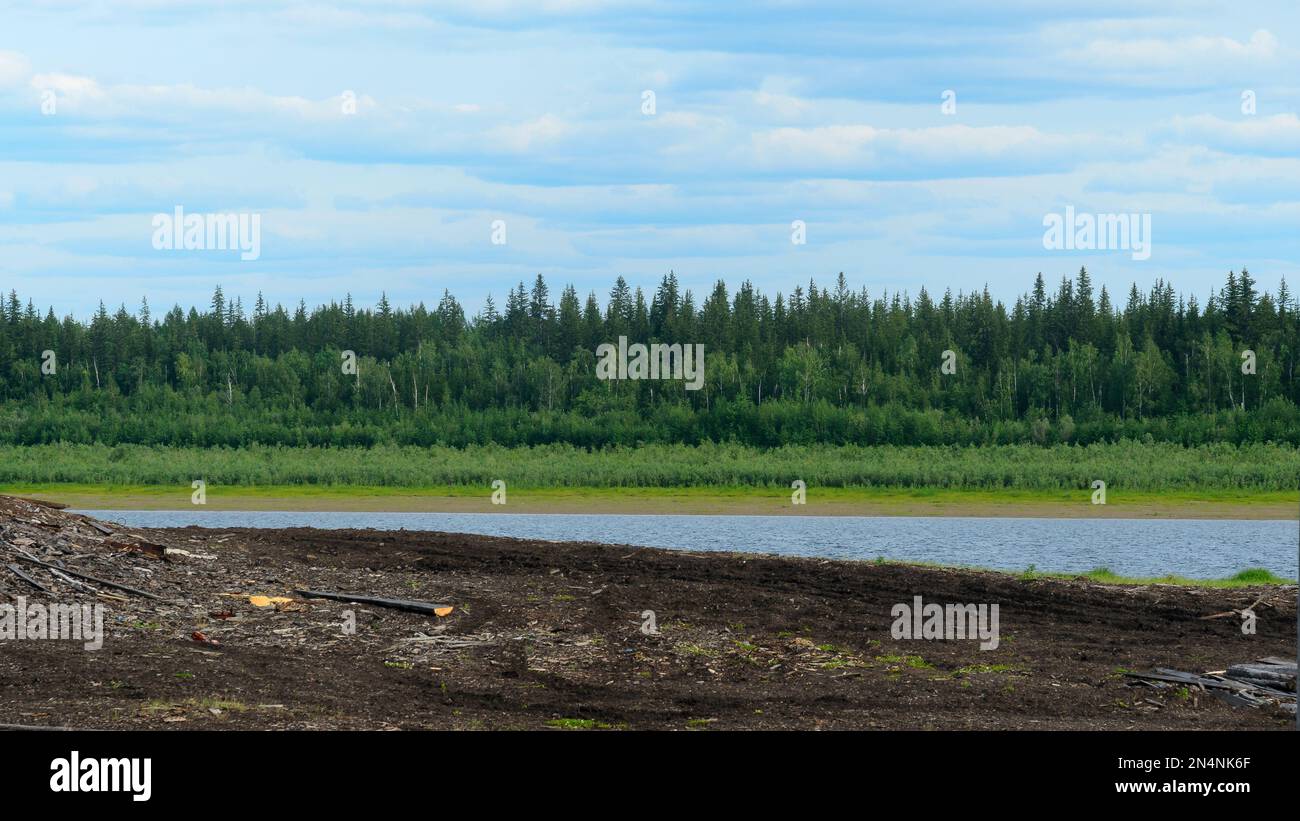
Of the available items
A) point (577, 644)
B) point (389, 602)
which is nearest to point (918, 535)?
point (389, 602)

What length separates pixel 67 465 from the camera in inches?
3472

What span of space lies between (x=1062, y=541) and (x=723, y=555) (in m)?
22.9

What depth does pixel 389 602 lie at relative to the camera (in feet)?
74.1

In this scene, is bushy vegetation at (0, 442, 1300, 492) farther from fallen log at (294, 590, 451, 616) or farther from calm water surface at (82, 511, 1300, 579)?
fallen log at (294, 590, 451, 616)

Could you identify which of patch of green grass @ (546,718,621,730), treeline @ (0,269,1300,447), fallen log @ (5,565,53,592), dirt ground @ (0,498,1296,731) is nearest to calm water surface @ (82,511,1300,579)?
dirt ground @ (0,498,1296,731)

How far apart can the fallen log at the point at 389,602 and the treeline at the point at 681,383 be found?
7958cm

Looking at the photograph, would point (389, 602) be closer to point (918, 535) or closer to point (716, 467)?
point (918, 535)

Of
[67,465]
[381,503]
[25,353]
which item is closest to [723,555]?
[381,503]

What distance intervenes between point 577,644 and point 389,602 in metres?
4.15

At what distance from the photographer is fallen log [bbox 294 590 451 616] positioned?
2222 centimetres

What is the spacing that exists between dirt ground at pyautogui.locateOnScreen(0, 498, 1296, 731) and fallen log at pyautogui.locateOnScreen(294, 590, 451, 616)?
18cm

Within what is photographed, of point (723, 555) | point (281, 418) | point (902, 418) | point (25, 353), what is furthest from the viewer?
point (25, 353)

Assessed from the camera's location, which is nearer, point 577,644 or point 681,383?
point 577,644

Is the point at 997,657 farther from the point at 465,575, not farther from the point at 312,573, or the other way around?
the point at 312,573
